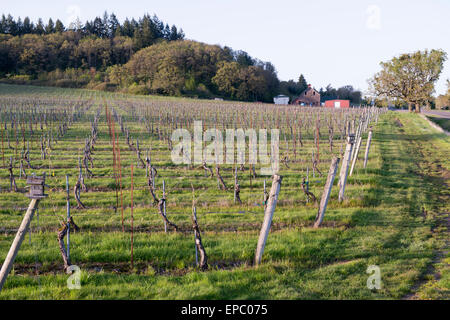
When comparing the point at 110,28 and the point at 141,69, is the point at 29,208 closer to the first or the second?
the point at 141,69

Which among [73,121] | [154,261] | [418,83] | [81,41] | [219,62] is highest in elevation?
[81,41]

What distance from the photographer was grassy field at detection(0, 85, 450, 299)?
4949 millimetres

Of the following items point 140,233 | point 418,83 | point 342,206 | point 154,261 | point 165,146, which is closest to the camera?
point 154,261

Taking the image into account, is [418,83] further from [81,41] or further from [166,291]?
[81,41]

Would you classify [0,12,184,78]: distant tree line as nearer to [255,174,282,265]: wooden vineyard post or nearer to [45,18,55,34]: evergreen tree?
[45,18,55,34]: evergreen tree

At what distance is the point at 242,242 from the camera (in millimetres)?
6488

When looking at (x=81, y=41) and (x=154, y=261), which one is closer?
(x=154, y=261)

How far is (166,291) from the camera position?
4.84m

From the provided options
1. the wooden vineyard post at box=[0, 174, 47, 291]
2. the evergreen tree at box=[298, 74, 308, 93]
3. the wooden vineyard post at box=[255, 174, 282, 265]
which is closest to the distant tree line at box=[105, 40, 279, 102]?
the evergreen tree at box=[298, 74, 308, 93]

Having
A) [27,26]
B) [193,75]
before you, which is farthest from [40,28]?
[193,75]

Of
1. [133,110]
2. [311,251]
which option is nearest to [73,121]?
[133,110]

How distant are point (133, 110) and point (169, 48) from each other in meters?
43.5

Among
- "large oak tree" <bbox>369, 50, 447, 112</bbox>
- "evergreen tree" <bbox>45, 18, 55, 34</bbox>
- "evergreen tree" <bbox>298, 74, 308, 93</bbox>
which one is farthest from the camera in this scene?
"evergreen tree" <bbox>45, 18, 55, 34</bbox>
